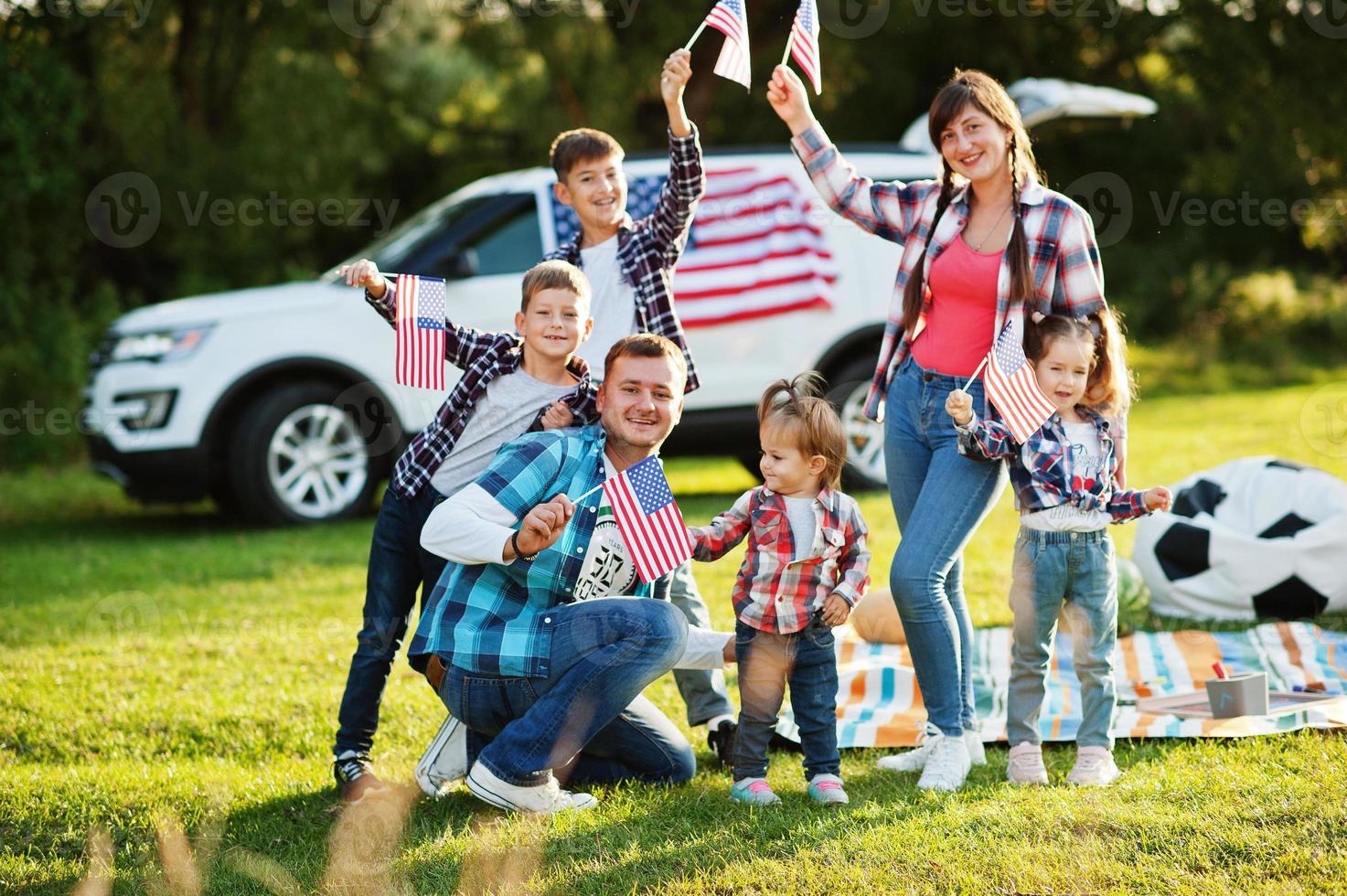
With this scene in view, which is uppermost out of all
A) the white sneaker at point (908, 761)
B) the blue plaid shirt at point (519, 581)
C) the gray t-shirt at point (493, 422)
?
the gray t-shirt at point (493, 422)

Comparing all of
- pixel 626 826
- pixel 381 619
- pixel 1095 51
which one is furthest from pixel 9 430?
pixel 1095 51

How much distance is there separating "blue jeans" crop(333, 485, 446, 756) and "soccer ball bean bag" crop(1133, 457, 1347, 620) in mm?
3170

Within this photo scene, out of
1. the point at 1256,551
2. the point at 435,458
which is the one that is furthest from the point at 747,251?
the point at 435,458

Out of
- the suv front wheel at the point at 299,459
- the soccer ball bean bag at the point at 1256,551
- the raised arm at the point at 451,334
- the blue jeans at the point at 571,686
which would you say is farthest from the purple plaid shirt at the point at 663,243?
the suv front wheel at the point at 299,459

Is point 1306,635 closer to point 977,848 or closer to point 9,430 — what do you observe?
point 977,848

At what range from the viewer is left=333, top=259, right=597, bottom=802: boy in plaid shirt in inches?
154

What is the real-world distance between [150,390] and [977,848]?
6.12 meters

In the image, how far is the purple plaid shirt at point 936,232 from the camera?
150 inches

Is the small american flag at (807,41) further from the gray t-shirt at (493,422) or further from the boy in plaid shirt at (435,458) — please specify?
the gray t-shirt at (493,422)

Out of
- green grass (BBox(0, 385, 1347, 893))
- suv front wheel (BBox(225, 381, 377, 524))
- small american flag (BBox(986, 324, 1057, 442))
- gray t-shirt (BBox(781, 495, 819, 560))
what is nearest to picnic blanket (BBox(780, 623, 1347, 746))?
green grass (BBox(0, 385, 1347, 893))

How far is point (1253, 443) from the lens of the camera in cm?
1048

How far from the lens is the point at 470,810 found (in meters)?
3.79

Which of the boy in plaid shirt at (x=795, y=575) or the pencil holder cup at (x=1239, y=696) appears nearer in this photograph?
the boy in plaid shirt at (x=795, y=575)

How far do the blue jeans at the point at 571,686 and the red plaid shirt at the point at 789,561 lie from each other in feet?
0.66
